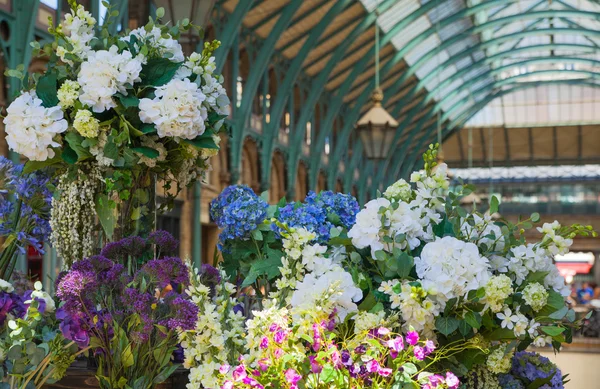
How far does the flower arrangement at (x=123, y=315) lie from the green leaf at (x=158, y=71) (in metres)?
0.59

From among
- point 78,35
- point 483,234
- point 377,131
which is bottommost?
point 483,234

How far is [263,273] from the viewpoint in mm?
2402

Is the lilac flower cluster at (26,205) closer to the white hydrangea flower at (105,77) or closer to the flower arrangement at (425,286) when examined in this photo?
the white hydrangea flower at (105,77)

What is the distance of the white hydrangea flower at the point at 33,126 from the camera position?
8.06 ft

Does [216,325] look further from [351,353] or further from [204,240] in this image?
[204,240]

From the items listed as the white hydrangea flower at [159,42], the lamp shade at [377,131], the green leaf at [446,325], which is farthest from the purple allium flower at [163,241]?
the lamp shade at [377,131]

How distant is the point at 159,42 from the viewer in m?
2.60

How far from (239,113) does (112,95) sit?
44.2ft

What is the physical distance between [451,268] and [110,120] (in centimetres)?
107

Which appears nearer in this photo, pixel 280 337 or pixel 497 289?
pixel 280 337

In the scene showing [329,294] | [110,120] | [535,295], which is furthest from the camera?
[110,120]

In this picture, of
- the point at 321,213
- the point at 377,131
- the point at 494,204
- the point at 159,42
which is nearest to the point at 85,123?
the point at 159,42

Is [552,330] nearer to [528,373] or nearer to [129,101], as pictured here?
[528,373]

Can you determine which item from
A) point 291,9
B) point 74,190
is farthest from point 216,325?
point 291,9
